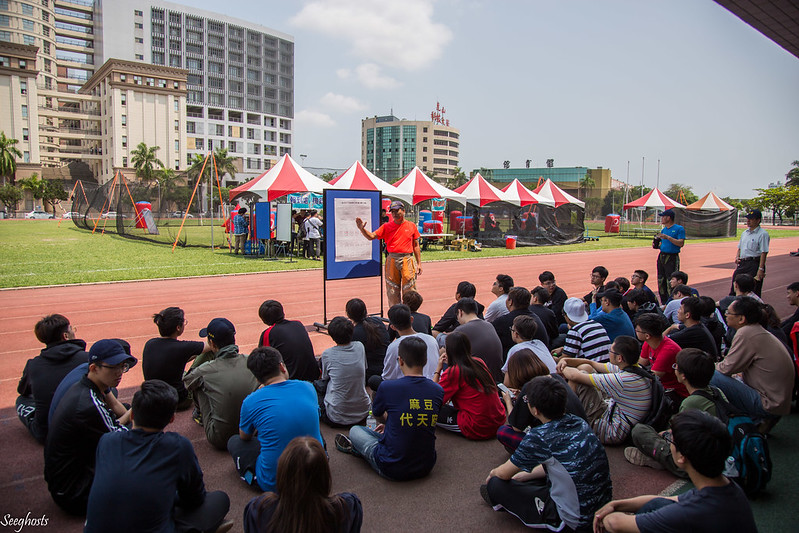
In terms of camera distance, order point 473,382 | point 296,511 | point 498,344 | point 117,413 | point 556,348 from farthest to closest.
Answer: point 556,348 → point 498,344 → point 473,382 → point 117,413 → point 296,511

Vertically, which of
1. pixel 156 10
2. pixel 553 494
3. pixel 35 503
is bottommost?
pixel 35 503

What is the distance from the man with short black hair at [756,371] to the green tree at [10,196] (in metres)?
77.9

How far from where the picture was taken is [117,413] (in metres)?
4.04

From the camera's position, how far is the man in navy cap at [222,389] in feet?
13.9

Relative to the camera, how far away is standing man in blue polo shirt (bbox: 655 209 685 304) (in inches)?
373

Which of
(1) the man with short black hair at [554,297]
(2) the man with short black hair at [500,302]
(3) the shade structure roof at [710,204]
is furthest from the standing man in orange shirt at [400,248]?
(3) the shade structure roof at [710,204]

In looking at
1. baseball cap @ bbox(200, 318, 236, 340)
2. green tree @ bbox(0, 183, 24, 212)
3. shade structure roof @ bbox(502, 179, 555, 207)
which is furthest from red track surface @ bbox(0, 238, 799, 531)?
green tree @ bbox(0, 183, 24, 212)

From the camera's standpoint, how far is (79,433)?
3.27m

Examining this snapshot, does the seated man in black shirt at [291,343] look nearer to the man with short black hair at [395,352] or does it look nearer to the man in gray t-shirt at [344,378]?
the man in gray t-shirt at [344,378]

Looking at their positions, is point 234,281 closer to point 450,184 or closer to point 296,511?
point 296,511

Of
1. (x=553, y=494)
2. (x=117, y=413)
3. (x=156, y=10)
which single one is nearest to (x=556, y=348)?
(x=553, y=494)

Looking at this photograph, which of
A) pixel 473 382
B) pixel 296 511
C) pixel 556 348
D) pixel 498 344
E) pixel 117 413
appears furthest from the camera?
pixel 556 348

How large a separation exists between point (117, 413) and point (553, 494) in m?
3.34

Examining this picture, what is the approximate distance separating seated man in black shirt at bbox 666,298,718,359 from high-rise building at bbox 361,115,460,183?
5519 inches
